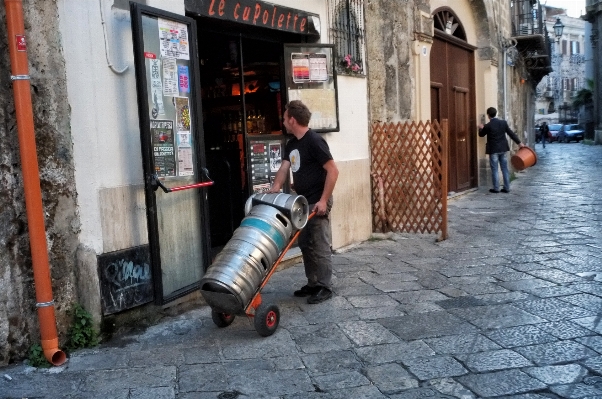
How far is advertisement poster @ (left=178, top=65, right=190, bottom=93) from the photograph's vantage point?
499 cm

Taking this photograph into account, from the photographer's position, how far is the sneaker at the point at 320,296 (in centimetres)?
519

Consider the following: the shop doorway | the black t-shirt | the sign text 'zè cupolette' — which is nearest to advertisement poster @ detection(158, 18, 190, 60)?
the sign text 'zè cupolette'

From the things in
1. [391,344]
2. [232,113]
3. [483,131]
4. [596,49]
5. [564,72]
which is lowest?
[391,344]

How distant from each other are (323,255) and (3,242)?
248cm

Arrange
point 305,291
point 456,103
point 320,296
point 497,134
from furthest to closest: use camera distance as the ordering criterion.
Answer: point 456,103, point 497,134, point 305,291, point 320,296

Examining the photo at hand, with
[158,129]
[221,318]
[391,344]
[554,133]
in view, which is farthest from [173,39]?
[554,133]

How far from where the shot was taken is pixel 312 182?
5152 millimetres

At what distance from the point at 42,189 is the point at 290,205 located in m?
1.69

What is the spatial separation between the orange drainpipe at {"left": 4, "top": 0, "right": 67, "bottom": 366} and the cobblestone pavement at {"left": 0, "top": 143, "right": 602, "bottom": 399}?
0.27 metres

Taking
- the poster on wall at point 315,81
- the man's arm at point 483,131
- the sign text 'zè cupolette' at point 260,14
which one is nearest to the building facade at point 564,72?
the man's arm at point 483,131

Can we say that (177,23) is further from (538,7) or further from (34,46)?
(538,7)

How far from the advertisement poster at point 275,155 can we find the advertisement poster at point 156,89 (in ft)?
7.29

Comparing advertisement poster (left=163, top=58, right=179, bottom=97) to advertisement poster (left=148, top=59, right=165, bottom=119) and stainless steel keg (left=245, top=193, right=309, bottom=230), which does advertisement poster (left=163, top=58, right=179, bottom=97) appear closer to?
advertisement poster (left=148, top=59, right=165, bottom=119)

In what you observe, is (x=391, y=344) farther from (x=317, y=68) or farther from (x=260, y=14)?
(x=317, y=68)
